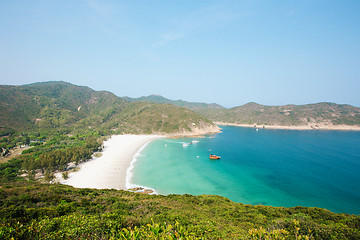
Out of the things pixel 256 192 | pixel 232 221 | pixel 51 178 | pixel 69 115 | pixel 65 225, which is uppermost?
pixel 69 115

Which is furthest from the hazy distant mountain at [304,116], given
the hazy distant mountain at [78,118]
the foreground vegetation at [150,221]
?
the foreground vegetation at [150,221]

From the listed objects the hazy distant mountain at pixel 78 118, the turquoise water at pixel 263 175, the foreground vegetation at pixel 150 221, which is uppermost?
the hazy distant mountain at pixel 78 118

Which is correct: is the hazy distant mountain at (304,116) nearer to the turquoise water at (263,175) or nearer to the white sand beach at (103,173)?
the turquoise water at (263,175)

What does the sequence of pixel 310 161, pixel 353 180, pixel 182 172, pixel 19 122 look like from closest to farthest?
1. pixel 353 180
2. pixel 182 172
3. pixel 310 161
4. pixel 19 122

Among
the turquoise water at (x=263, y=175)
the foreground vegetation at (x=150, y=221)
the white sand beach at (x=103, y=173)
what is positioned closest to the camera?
the foreground vegetation at (x=150, y=221)

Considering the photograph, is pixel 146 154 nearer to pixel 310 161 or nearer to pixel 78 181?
pixel 78 181

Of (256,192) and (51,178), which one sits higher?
(51,178)

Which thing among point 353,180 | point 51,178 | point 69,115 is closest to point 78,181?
point 51,178

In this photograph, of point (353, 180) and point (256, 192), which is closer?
point (256, 192)
